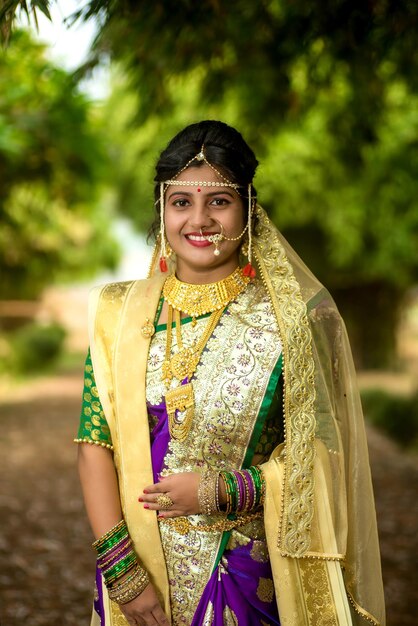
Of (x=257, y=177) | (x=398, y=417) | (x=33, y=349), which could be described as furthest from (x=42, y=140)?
(x=33, y=349)

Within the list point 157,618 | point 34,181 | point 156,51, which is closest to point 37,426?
point 34,181

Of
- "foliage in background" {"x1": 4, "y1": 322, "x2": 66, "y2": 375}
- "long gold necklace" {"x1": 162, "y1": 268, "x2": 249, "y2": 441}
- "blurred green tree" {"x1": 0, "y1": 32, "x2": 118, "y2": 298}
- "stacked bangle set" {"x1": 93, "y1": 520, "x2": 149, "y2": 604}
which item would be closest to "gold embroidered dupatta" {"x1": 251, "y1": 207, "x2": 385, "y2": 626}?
"long gold necklace" {"x1": 162, "y1": 268, "x2": 249, "y2": 441}

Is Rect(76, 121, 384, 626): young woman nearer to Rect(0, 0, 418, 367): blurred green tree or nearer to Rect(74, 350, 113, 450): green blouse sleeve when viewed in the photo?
Rect(74, 350, 113, 450): green blouse sleeve

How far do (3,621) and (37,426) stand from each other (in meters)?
6.44

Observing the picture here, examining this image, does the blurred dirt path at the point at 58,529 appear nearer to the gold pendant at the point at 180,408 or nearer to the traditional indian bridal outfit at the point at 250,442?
the traditional indian bridal outfit at the point at 250,442

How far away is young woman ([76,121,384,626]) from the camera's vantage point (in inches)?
75.3

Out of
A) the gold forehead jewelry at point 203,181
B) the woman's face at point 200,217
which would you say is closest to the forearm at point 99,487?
the woman's face at point 200,217

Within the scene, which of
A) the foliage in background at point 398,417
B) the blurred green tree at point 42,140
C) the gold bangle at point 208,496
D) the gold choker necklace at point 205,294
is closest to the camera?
the gold bangle at point 208,496

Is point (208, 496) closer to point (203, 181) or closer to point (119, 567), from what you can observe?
point (119, 567)

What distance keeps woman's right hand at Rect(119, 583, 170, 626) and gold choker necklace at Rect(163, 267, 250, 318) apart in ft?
2.37

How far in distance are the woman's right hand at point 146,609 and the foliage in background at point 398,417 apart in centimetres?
775

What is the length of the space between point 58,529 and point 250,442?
433 cm

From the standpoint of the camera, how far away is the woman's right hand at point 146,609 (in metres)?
1.90

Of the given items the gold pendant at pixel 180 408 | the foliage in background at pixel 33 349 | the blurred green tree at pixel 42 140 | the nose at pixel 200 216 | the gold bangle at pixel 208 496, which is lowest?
the gold bangle at pixel 208 496
